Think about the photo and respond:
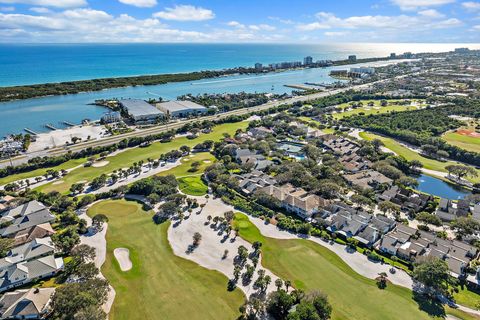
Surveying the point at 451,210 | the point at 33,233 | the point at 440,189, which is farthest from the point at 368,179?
the point at 33,233

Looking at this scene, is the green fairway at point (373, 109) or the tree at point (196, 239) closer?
the tree at point (196, 239)

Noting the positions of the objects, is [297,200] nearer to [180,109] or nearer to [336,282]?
[336,282]

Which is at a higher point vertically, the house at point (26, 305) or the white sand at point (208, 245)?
the house at point (26, 305)

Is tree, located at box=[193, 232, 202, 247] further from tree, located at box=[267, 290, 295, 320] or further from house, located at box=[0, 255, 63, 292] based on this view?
house, located at box=[0, 255, 63, 292]

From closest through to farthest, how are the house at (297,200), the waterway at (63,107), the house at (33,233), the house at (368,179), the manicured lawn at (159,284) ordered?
1. the manicured lawn at (159,284)
2. the house at (33,233)
3. the house at (297,200)
4. the house at (368,179)
5. the waterway at (63,107)

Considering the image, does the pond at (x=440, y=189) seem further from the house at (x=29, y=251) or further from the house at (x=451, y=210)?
the house at (x=29, y=251)

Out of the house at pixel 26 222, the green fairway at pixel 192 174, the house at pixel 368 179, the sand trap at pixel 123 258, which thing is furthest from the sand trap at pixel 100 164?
the house at pixel 368 179

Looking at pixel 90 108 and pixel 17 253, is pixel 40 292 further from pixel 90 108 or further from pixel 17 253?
pixel 90 108
